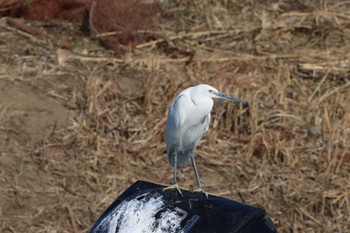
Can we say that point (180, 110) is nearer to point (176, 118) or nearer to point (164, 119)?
point (176, 118)

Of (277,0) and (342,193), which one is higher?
(277,0)

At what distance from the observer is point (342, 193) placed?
21.4 ft

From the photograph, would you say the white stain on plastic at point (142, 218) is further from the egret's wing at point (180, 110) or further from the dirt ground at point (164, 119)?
the dirt ground at point (164, 119)

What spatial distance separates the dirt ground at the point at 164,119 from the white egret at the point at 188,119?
1.91 meters

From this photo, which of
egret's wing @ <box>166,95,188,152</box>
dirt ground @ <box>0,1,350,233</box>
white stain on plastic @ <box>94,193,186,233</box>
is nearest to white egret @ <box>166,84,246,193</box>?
egret's wing @ <box>166,95,188,152</box>

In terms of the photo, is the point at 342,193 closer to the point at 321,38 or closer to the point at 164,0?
the point at 321,38

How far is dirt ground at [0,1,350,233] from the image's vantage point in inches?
253

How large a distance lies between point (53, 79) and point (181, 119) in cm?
378

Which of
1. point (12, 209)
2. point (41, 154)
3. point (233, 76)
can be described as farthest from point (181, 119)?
point (233, 76)

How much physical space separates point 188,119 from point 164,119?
3066 millimetres

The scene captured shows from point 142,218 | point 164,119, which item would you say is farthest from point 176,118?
point 164,119

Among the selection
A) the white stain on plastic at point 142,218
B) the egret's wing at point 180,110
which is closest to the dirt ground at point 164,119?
the egret's wing at point 180,110

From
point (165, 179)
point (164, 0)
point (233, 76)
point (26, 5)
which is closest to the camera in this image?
point (165, 179)

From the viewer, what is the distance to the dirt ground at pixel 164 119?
642 centimetres
